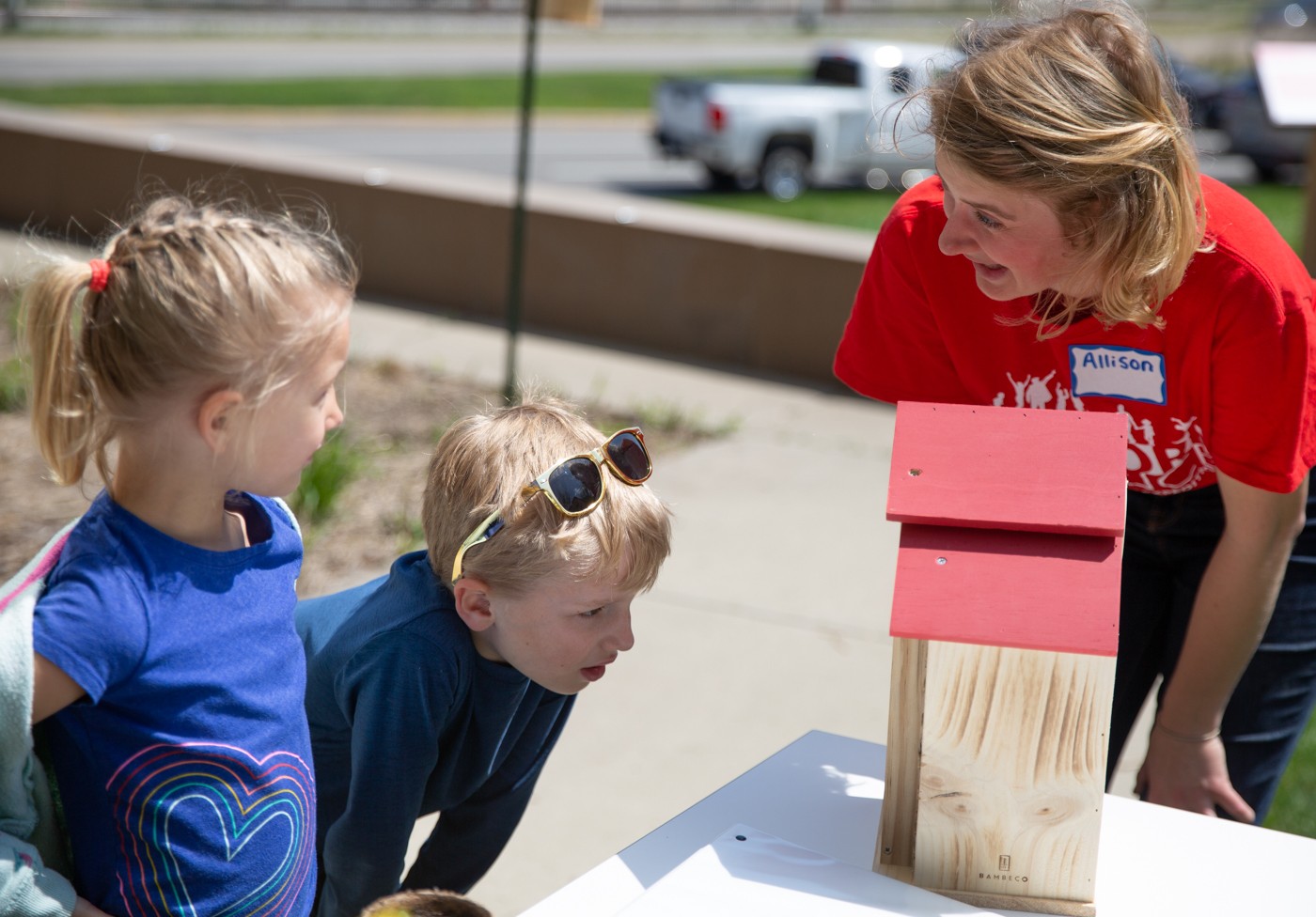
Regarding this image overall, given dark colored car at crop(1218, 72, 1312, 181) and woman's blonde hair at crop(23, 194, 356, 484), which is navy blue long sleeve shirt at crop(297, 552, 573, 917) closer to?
woman's blonde hair at crop(23, 194, 356, 484)

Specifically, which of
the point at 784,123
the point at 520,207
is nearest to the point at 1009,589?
the point at 520,207

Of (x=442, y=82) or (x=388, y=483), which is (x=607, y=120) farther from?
(x=388, y=483)

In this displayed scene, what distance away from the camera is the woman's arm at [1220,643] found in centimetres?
184

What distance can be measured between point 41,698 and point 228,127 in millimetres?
15450

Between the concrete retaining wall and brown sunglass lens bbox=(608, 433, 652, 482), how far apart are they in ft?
15.1

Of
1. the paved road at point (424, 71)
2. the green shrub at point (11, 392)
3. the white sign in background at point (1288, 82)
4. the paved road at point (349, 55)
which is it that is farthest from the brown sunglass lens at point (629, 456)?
the paved road at point (349, 55)

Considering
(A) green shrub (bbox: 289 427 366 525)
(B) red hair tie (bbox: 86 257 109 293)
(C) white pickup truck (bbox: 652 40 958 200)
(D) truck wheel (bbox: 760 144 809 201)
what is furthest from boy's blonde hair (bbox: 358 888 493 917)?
(D) truck wheel (bbox: 760 144 809 201)

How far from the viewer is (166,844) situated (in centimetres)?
152

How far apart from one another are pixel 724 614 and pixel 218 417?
9.11 feet

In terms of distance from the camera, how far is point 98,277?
1.51 meters

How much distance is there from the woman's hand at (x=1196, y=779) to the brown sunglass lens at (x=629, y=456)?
34.0 inches

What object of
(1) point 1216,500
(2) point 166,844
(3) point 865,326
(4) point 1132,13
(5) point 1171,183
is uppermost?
(4) point 1132,13

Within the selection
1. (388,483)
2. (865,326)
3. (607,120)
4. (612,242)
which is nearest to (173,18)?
(607,120)

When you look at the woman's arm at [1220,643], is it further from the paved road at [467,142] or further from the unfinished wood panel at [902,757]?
the paved road at [467,142]
